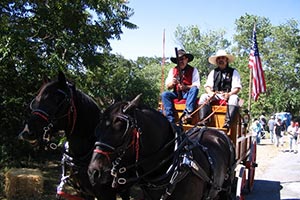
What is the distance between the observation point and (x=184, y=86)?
591 centimetres

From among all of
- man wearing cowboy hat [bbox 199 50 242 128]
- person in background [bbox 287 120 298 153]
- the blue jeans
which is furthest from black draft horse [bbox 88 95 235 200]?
person in background [bbox 287 120 298 153]

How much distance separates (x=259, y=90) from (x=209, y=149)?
24.2 ft

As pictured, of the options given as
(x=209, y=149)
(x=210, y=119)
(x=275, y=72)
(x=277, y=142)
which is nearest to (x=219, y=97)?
(x=210, y=119)

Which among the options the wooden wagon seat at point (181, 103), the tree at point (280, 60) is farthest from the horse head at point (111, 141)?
the tree at point (280, 60)

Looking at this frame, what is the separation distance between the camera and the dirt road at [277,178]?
28.1 feet

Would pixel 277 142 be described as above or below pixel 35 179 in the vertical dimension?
above

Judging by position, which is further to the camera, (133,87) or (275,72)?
(275,72)

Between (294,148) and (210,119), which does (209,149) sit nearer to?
(210,119)

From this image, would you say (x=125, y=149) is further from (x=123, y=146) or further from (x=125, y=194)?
(x=125, y=194)

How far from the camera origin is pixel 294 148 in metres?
19.0

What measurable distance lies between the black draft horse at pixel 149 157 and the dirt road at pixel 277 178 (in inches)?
194

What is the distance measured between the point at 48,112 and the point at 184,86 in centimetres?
261

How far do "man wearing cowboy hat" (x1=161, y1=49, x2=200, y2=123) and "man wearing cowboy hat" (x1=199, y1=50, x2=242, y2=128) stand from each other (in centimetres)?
24

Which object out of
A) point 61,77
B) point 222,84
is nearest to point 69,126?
point 61,77
